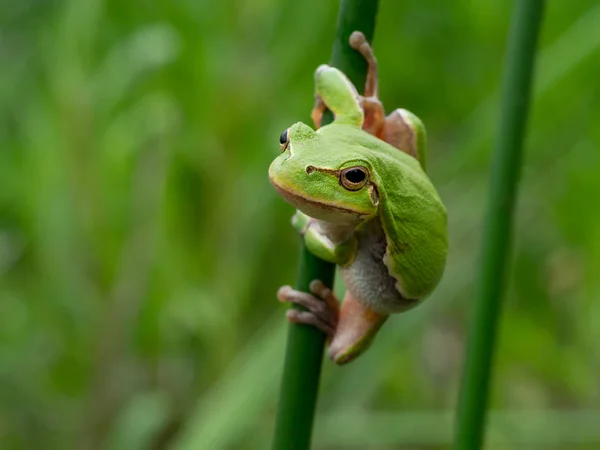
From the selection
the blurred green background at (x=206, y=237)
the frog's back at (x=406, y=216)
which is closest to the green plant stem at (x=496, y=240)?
the frog's back at (x=406, y=216)

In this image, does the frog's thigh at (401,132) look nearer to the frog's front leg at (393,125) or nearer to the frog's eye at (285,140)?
the frog's front leg at (393,125)

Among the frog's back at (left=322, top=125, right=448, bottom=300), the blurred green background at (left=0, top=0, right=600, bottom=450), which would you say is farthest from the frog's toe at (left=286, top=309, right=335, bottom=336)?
the blurred green background at (left=0, top=0, right=600, bottom=450)

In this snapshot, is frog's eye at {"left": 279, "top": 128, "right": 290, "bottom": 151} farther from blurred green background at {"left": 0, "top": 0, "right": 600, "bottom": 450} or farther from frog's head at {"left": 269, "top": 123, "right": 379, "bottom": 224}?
blurred green background at {"left": 0, "top": 0, "right": 600, "bottom": 450}

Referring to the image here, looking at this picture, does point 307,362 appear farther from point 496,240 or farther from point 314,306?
point 496,240

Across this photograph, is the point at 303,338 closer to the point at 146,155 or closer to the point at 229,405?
the point at 229,405

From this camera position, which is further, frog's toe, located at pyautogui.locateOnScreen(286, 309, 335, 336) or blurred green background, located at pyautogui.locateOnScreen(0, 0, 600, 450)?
blurred green background, located at pyautogui.locateOnScreen(0, 0, 600, 450)

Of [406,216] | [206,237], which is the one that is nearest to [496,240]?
[406,216]

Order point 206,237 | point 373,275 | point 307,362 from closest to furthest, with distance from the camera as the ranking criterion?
point 307,362 → point 373,275 → point 206,237
